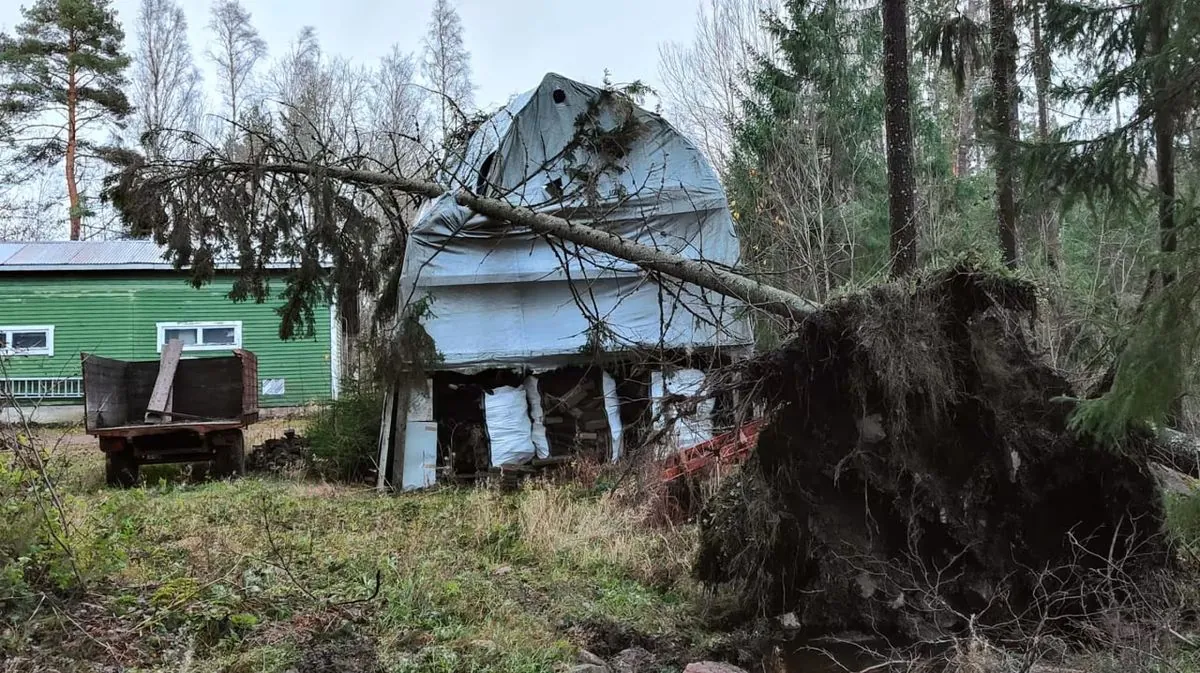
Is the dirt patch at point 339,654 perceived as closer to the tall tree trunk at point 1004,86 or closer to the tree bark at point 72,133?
the tall tree trunk at point 1004,86

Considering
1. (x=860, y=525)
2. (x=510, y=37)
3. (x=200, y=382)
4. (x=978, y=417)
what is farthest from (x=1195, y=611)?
(x=510, y=37)

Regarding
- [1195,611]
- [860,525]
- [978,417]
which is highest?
[978,417]

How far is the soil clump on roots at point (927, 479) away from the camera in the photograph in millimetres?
4527

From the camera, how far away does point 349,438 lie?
1033 centimetres

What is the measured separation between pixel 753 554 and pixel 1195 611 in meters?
2.37

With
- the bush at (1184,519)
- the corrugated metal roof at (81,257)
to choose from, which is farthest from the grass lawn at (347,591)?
the corrugated metal roof at (81,257)

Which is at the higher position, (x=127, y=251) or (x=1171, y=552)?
(x=127, y=251)

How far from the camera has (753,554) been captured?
4.81 meters

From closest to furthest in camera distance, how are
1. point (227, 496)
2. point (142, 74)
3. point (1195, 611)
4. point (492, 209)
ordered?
point (1195, 611) < point (492, 209) < point (227, 496) < point (142, 74)

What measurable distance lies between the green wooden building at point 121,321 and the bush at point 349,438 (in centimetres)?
787

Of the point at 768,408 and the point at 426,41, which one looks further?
the point at 426,41

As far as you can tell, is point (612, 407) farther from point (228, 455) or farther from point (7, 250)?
point (7, 250)

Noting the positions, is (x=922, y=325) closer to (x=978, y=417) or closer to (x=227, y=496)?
(x=978, y=417)

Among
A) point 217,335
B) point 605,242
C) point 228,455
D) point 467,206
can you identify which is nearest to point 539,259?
point 467,206
